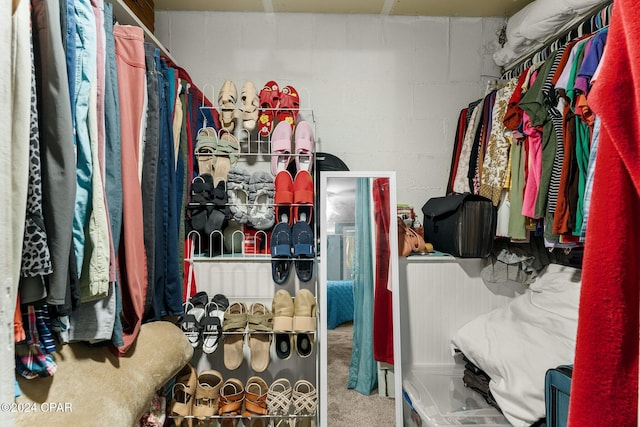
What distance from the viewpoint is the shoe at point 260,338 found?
1869mm

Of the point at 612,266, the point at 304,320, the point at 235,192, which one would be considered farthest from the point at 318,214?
the point at 612,266

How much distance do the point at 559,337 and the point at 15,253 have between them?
5.99ft

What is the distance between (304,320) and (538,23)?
5.98ft

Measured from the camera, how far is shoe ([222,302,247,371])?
1858mm

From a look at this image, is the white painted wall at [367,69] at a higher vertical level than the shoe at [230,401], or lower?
higher

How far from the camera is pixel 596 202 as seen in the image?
47cm

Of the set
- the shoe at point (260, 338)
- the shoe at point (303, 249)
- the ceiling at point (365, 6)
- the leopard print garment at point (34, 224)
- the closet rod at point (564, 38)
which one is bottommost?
the shoe at point (260, 338)

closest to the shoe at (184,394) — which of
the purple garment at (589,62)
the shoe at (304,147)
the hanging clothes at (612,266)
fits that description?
the shoe at (304,147)

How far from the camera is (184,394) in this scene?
5.98 feet

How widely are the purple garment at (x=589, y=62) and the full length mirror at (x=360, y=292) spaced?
3.00ft

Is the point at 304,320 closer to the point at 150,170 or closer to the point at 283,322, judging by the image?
the point at 283,322

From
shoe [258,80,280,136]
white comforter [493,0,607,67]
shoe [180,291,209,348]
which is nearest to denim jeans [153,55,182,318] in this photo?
shoe [180,291,209,348]

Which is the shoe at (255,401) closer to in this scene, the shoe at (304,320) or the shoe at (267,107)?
the shoe at (304,320)

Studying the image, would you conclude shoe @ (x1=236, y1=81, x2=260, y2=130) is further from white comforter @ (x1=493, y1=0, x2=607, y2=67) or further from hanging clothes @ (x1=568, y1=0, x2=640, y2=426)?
hanging clothes @ (x1=568, y1=0, x2=640, y2=426)
